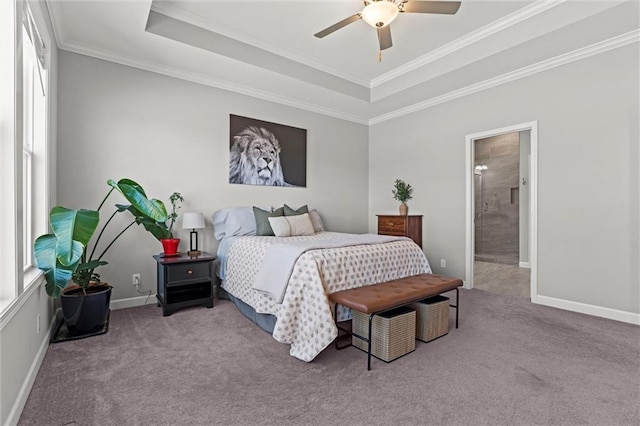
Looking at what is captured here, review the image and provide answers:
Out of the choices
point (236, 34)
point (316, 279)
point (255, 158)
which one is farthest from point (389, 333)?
point (236, 34)

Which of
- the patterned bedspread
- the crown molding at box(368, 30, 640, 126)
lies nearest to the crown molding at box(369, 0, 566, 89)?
the crown molding at box(368, 30, 640, 126)

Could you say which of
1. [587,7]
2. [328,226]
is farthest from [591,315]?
[328,226]

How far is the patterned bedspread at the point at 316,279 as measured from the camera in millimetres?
2266

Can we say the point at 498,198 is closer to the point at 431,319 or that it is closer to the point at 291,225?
the point at 291,225

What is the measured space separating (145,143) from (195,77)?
1.02 metres

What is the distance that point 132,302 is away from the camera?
350cm

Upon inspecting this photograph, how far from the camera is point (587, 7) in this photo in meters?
2.73

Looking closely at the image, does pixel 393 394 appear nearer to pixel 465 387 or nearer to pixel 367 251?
pixel 465 387

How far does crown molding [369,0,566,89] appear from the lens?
2967 mm

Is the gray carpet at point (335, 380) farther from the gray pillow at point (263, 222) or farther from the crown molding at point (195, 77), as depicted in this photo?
the crown molding at point (195, 77)

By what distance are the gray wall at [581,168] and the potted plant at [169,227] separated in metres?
3.64

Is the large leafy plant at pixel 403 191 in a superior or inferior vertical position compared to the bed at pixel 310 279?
superior

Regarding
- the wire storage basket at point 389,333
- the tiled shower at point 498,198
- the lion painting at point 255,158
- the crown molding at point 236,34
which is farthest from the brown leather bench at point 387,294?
the tiled shower at point 498,198

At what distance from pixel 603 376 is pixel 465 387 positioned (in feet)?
3.11
